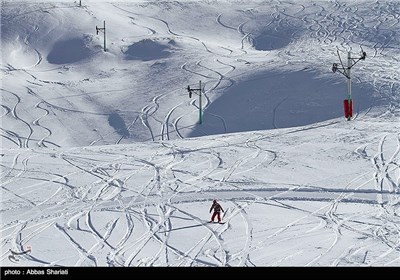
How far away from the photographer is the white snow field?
22.5m

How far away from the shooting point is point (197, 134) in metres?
44.6

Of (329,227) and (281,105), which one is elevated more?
(329,227)

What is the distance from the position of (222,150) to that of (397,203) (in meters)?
10.3

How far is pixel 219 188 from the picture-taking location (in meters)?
28.9

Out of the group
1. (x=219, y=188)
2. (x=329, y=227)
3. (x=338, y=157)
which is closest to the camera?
(x=329, y=227)

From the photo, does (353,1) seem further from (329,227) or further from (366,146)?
(329,227)

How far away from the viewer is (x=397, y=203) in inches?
1037

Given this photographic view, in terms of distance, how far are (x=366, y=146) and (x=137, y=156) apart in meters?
9.64

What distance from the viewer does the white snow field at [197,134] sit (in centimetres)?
2250

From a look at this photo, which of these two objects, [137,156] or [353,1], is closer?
[137,156]

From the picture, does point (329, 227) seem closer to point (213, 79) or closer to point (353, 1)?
point (213, 79)

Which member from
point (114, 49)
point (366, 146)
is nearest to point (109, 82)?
point (114, 49)

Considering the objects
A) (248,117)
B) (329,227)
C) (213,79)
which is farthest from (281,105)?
(329,227)

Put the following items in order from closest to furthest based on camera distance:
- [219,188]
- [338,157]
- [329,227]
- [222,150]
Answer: [329,227] < [219,188] < [338,157] < [222,150]
